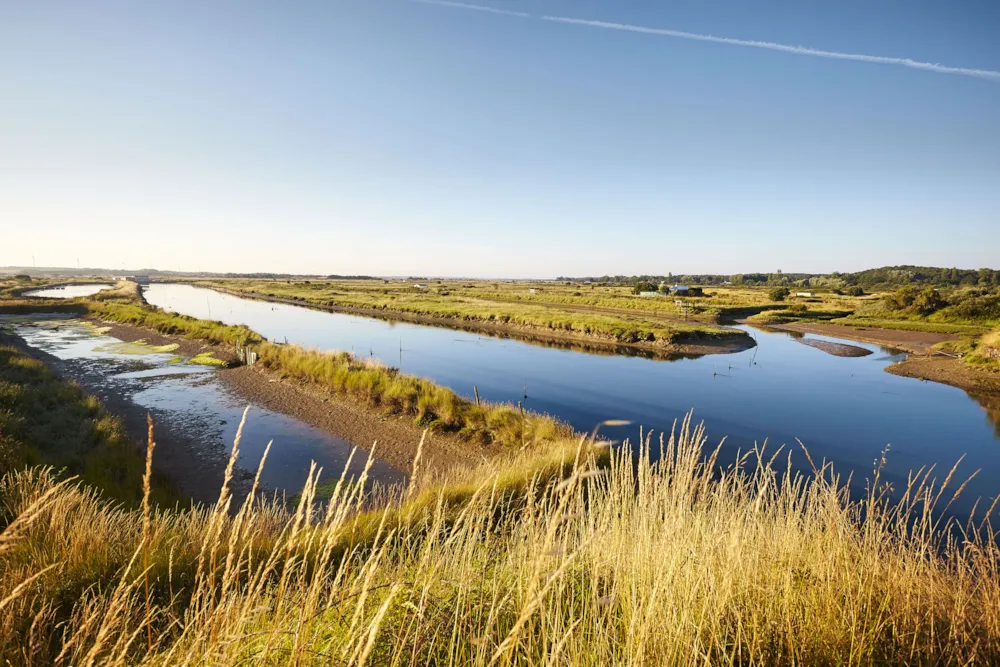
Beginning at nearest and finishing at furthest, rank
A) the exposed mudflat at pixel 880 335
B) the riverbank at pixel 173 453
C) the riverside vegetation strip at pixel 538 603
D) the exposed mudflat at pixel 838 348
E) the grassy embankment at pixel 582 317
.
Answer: the riverside vegetation strip at pixel 538 603
the riverbank at pixel 173 453
the exposed mudflat at pixel 838 348
the exposed mudflat at pixel 880 335
the grassy embankment at pixel 582 317

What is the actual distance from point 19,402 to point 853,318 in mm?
65458

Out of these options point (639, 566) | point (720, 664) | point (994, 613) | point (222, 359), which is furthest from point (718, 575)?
point (222, 359)

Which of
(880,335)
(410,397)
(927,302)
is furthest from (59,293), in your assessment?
(927,302)

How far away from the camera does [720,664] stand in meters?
2.60

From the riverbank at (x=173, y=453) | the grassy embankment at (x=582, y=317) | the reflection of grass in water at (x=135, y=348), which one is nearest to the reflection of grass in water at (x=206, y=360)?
the reflection of grass in water at (x=135, y=348)

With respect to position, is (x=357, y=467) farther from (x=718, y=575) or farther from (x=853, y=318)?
(x=853, y=318)

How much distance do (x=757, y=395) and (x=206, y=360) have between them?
97.1 ft

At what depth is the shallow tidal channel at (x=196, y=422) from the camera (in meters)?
12.0

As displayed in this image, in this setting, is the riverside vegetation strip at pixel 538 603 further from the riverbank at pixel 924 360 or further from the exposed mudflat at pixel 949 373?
the exposed mudflat at pixel 949 373

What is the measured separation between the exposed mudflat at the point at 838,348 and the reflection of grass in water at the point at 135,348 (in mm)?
45914

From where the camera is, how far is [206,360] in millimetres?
24797

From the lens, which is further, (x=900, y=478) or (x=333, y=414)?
(x=333, y=414)

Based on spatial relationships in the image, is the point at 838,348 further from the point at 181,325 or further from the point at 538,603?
the point at 181,325

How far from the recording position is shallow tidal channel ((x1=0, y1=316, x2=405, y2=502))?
11953mm
